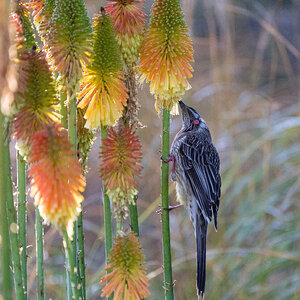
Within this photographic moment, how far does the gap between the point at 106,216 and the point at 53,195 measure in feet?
1.35

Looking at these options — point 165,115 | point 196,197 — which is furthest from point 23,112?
point 196,197

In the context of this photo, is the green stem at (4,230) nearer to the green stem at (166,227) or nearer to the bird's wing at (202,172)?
the green stem at (166,227)

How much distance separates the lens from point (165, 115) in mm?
1753

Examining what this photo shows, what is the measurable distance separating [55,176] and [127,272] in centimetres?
43

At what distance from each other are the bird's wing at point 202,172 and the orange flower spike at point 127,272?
1650mm

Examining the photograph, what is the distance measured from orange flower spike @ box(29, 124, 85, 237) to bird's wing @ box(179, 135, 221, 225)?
6.33ft

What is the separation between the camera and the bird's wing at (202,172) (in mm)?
3166

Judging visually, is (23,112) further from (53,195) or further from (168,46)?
(168,46)

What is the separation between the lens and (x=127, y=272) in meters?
1.38

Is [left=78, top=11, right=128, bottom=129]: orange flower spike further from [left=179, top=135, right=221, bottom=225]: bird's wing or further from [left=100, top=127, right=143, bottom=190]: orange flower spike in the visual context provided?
[left=179, top=135, right=221, bottom=225]: bird's wing

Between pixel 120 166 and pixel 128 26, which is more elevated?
pixel 128 26

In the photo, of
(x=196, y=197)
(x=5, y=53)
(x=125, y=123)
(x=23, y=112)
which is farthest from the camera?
(x=196, y=197)

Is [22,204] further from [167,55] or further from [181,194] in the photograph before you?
[181,194]

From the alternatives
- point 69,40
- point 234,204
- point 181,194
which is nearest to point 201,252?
point 181,194
